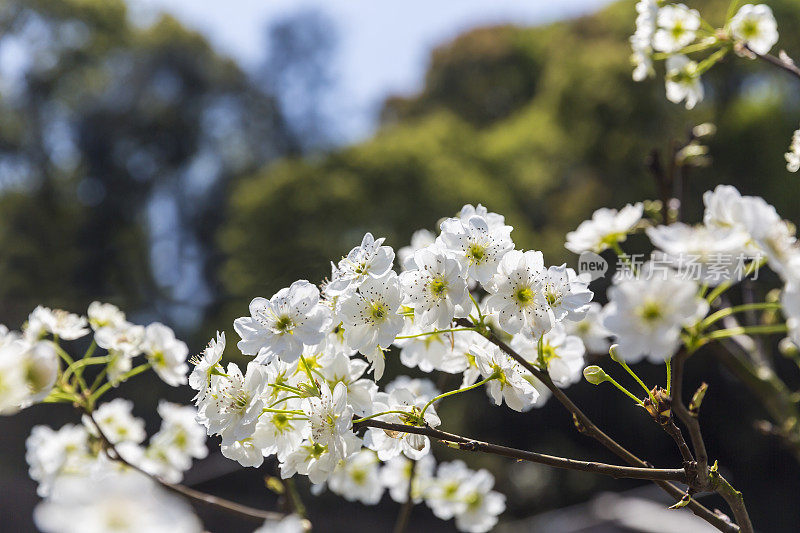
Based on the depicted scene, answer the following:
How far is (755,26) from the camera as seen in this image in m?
1.08

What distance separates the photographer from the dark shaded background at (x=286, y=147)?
8133 millimetres

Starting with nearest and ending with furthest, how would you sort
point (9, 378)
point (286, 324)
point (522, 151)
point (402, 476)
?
point (9, 378), point (286, 324), point (402, 476), point (522, 151)

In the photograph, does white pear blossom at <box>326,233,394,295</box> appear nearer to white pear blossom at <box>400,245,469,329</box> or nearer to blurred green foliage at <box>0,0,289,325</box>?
white pear blossom at <box>400,245,469,329</box>

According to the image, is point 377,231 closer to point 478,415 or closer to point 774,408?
point 478,415

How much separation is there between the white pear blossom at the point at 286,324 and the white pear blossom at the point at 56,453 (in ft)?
1.89

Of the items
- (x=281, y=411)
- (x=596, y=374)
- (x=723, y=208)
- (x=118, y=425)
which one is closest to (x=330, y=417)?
(x=281, y=411)

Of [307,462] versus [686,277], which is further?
[307,462]

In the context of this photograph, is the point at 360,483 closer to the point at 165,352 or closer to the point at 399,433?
the point at 165,352

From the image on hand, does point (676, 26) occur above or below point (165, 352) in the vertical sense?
above

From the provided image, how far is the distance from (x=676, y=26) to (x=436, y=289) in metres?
0.77

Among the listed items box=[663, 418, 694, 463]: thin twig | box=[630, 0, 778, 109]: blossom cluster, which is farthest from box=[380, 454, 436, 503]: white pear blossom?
box=[630, 0, 778, 109]: blossom cluster

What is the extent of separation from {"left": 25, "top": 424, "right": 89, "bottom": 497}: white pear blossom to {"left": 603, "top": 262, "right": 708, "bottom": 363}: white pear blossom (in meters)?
0.93

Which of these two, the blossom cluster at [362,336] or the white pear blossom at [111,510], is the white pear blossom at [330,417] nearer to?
the blossom cluster at [362,336]

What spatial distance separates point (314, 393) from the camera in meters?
0.64
